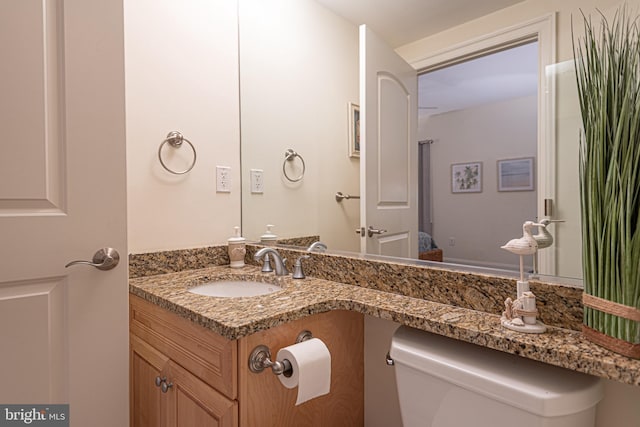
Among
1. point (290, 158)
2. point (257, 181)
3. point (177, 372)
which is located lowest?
point (177, 372)

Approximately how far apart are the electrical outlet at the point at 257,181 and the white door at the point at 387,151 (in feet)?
2.02

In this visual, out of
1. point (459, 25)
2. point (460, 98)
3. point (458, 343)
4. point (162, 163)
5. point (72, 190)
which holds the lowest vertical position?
point (458, 343)

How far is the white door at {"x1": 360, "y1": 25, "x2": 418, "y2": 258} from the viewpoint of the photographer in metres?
1.12

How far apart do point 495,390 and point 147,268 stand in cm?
125

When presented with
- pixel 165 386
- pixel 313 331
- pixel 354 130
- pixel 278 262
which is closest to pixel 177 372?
pixel 165 386

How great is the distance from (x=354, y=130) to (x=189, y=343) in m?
0.91

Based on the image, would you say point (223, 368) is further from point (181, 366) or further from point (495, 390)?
point (495, 390)

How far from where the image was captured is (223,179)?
5.49 ft

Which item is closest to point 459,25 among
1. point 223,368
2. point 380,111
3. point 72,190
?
point 380,111

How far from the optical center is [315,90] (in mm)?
1584

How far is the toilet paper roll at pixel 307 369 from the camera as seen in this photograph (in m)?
0.81

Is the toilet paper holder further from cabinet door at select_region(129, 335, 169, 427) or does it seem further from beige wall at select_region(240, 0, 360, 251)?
beige wall at select_region(240, 0, 360, 251)

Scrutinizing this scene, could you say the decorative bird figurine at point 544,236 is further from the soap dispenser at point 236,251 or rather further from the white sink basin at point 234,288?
the soap dispenser at point 236,251

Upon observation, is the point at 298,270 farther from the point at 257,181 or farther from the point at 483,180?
the point at 483,180
